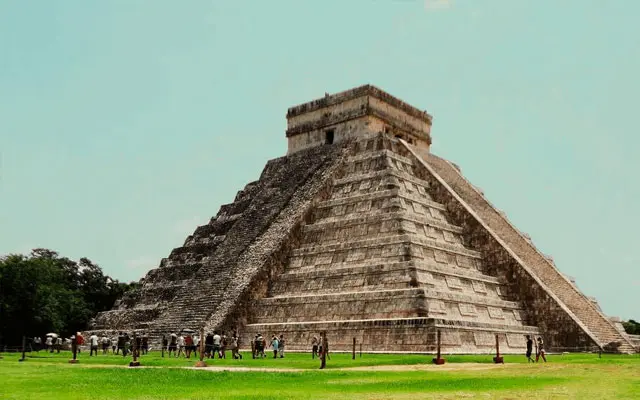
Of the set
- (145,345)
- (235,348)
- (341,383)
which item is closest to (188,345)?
(235,348)

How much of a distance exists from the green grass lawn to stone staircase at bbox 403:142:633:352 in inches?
366

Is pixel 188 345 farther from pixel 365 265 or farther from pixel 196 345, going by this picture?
pixel 365 265

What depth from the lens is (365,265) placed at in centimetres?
2511

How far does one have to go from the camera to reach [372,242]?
84.4 ft

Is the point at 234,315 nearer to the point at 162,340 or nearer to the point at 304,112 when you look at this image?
the point at 162,340

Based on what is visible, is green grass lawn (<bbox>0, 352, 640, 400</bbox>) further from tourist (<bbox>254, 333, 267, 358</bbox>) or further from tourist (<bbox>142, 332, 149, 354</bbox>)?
tourist (<bbox>142, 332, 149, 354</bbox>)

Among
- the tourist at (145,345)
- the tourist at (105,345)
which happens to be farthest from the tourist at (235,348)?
the tourist at (105,345)

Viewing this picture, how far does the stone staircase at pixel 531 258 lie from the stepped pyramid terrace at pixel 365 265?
8cm

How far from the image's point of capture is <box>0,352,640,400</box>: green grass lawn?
1067 cm

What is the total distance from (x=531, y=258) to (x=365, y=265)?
8.06 meters

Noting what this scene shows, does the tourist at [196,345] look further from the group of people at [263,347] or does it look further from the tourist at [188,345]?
the group of people at [263,347]

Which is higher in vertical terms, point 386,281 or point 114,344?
point 386,281

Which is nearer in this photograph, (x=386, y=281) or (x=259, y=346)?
(x=259, y=346)

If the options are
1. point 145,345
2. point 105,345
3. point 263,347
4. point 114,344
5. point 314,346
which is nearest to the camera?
point 314,346
